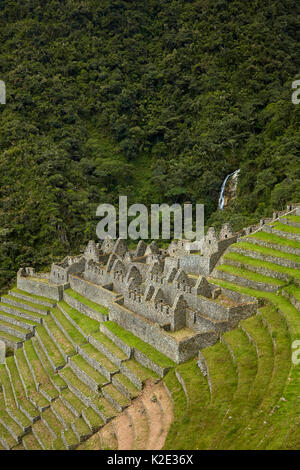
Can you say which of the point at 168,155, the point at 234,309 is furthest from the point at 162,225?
the point at 234,309

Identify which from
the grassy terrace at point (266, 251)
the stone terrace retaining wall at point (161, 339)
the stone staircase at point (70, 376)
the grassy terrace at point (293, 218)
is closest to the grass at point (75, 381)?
the stone staircase at point (70, 376)

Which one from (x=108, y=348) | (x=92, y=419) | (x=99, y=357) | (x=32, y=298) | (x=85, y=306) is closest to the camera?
(x=92, y=419)

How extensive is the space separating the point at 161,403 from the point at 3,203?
31.4m

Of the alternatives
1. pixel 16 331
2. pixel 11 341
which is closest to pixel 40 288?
pixel 16 331

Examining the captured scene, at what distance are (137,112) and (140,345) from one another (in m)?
49.2

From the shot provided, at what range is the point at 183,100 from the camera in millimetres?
60812

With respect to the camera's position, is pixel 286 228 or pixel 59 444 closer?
pixel 59 444

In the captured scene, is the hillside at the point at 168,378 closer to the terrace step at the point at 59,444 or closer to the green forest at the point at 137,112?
the terrace step at the point at 59,444

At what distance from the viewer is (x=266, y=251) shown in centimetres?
2098

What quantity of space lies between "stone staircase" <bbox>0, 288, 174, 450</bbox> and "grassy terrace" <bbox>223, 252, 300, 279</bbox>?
19.8 feet

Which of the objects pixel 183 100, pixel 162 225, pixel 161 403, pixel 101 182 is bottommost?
→ pixel 161 403

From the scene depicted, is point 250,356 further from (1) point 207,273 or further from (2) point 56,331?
(2) point 56,331

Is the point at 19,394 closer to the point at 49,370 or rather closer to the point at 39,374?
the point at 39,374

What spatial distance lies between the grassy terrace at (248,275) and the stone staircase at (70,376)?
509 cm
